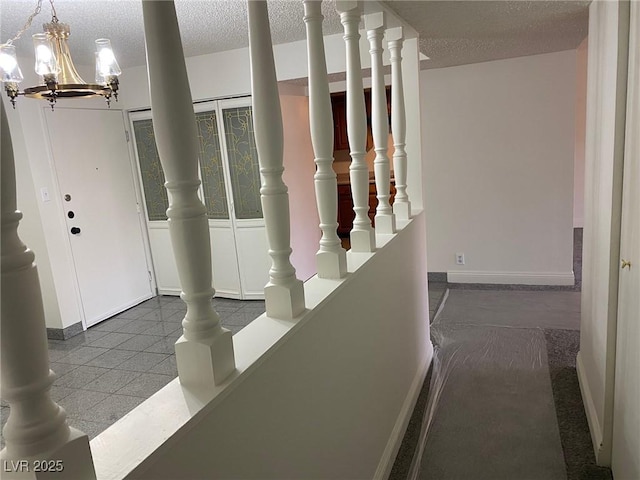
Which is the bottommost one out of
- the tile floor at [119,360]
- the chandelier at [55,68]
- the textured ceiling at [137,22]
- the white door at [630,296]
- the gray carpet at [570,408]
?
the gray carpet at [570,408]

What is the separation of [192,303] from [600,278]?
81.1 inches

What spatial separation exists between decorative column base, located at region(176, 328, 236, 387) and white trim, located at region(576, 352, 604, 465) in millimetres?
2036

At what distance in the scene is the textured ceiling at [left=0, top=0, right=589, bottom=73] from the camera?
9.04ft

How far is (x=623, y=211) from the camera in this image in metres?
1.94

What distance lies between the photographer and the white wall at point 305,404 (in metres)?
0.88

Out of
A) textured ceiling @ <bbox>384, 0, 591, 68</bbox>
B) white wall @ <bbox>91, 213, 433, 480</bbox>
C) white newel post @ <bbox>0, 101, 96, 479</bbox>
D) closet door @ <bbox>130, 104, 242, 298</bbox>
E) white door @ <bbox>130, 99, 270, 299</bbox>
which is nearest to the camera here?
white newel post @ <bbox>0, 101, 96, 479</bbox>

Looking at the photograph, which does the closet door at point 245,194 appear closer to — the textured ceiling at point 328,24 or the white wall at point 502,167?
the textured ceiling at point 328,24

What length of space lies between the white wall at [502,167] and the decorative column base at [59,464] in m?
4.77

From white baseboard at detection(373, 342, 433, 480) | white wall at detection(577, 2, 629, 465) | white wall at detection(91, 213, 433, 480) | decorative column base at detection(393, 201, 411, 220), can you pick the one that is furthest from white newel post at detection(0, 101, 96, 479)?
decorative column base at detection(393, 201, 411, 220)

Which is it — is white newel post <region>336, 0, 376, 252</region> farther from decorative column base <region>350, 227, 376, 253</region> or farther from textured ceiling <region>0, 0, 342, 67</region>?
textured ceiling <region>0, 0, 342, 67</region>

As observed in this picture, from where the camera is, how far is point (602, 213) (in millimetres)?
2236

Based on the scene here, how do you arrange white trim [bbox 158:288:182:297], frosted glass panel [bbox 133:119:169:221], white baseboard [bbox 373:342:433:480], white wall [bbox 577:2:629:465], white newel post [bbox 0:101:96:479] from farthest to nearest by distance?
white trim [bbox 158:288:182:297], frosted glass panel [bbox 133:119:169:221], white baseboard [bbox 373:342:433:480], white wall [bbox 577:2:629:465], white newel post [bbox 0:101:96:479]

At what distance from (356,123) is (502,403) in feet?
6.20

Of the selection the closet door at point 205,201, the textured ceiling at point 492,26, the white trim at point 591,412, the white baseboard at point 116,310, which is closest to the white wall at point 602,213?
the white trim at point 591,412
